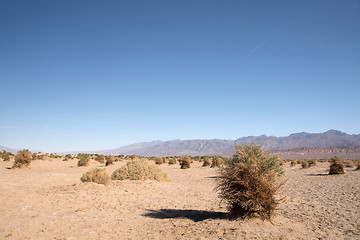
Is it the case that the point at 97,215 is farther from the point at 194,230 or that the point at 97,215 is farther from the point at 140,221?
the point at 194,230

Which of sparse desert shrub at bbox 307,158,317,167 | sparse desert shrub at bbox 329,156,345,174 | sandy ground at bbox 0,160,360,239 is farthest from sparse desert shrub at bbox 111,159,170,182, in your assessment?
sparse desert shrub at bbox 307,158,317,167

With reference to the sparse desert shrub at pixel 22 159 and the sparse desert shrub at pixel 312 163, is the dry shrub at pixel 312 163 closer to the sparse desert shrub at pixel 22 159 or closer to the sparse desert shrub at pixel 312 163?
the sparse desert shrub at pixel 312 163

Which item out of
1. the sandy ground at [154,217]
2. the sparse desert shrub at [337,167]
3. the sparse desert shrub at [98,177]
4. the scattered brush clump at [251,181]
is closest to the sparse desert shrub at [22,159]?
the sparse desert shrub at [98,177]

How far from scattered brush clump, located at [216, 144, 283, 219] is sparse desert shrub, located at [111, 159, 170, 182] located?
10.6 metres

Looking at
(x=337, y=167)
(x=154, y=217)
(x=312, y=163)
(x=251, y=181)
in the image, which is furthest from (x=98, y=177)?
(x=312, y=163)

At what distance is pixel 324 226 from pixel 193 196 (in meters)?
7.01

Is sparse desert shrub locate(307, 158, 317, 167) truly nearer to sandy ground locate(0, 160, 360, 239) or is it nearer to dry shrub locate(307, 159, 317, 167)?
dry shrub locate(307, 159, 317, 167)

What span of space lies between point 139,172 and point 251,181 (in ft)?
37.6

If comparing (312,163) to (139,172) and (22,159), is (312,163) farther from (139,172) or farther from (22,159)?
(22,159)

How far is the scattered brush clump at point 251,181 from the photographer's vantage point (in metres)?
6.69

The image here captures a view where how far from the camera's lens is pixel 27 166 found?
2473 cm

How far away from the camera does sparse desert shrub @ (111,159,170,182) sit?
55.2ft

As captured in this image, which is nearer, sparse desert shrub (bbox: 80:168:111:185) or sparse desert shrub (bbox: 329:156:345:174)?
sparse desert shrub (bbox: 80:168:111:185)

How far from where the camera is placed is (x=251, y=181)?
6.80 metres
